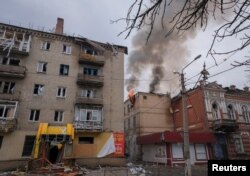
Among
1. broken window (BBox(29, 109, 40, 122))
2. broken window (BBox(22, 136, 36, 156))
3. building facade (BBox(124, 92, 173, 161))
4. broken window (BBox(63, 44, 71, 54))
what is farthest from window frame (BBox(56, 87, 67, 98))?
building facade (BBox(124, 92, 173, 161))

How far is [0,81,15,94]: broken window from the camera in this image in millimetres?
22641

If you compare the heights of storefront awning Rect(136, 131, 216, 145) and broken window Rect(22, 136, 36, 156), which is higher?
storefront awning Rect(136, 131, 216, 145)

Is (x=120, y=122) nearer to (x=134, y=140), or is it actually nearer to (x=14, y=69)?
(x=134, y=140)

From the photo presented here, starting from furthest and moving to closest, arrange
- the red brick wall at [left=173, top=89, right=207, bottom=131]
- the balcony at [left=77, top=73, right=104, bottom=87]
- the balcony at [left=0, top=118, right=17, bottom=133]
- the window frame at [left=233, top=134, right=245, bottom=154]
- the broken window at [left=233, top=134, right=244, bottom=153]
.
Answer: the red brick wall at [left=173, top=89, right=207, bottom=131], the broken window at [left=233, top=134, right=244, bottom=153], the window frame at [left=233, top=134, right=245, bottom=154], the balcony at [left=77, top=73, right=104, bottom=87], the balcony at [left=0, top=118, right=17, bottom=133]

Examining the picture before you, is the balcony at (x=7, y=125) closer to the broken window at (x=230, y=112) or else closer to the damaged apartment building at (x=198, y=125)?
the damaged apartment building at (x=198, y=125)

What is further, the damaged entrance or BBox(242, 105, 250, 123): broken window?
BBox(242, 105, 250, 123): broken window

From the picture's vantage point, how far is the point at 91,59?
2678 centimetres

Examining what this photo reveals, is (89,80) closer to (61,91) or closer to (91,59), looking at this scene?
(91,59)

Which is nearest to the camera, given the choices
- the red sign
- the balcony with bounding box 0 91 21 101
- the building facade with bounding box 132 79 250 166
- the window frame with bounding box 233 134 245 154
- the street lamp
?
the street lamp

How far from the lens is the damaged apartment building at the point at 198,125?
25.5m

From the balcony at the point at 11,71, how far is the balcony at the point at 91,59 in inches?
283

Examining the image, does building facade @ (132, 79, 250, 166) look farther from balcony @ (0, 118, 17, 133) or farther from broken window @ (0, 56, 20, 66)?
broken window @ (0, 56, 20, 66)

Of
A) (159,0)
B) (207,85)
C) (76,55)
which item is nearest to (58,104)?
(76,55)

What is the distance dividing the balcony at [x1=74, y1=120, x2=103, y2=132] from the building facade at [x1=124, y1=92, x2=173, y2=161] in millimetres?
11106
